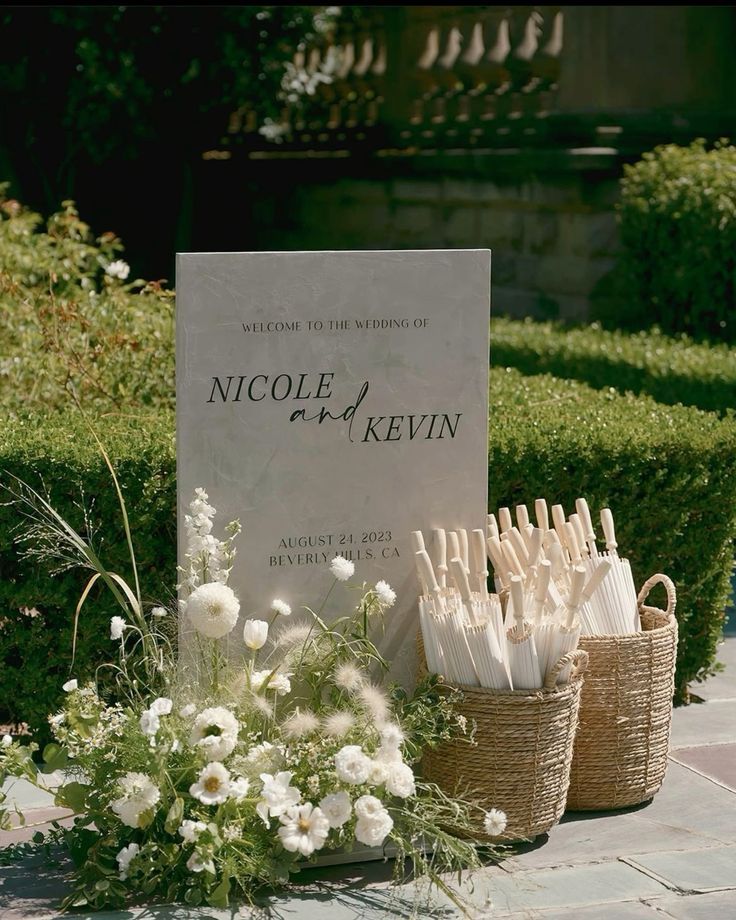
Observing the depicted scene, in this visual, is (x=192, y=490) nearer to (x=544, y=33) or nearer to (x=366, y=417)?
(x=366, y=417)

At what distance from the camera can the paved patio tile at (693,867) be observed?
3.83 meters

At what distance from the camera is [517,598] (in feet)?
13.0

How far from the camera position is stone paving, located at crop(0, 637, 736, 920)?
3645 millimetres

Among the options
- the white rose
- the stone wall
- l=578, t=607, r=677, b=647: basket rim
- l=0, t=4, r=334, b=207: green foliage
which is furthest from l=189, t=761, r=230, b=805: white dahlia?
l=0, t=4, r=334, b=207: green foliage

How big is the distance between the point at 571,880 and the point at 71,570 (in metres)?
1.84

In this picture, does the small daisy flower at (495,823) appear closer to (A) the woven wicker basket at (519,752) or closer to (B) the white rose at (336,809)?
(A) the woven wicker basket at (519,752)

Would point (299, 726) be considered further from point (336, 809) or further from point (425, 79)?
point (425, 79)

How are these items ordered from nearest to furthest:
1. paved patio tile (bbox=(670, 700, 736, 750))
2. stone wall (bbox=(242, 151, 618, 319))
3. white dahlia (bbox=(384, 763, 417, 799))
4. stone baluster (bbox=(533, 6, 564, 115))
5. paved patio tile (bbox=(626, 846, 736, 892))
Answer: white dahlia (bbox=(384, 763, 417, 799)) → paved patio tile (bbox=(626, 846, 736, 892)) → paved patio tile (bbox=(670, 700, 736, 750)) → stone wall (bbox=(242, 151, 618, 319)) → stone baluster (bbox=(533, 6, 564, 115))

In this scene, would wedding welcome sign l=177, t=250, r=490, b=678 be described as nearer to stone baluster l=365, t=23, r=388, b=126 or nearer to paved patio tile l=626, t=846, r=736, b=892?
paved patio tile l=626, t=846, r=736, b=892

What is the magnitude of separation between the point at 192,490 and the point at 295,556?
37 cm

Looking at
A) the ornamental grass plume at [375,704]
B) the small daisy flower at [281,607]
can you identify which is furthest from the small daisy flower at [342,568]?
the ornamental grass plume at [375,704]

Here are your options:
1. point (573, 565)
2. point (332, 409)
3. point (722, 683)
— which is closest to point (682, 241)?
point (722, 683)

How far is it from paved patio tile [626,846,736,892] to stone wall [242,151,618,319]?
328 inches

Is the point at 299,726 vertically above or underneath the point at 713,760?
above
